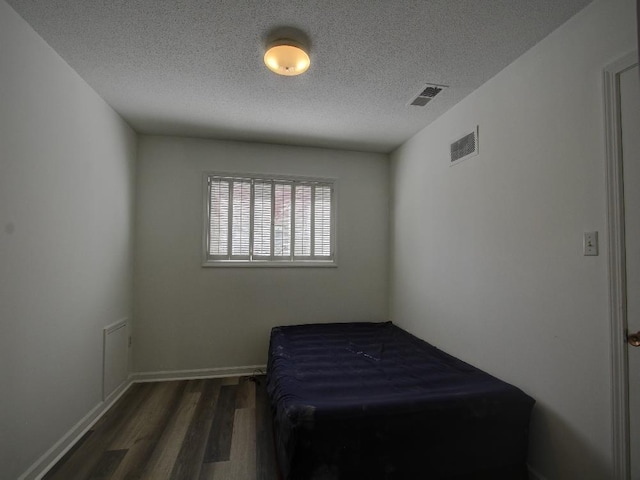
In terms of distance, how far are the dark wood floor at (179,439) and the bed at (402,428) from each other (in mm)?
476

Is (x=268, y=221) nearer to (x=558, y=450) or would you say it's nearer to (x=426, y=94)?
(x=426, y=94)

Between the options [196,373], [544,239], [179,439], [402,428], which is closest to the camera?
[402,428]

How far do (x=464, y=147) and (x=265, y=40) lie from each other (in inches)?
66.3

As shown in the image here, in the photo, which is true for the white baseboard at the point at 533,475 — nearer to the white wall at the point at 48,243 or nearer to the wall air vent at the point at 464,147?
the wall air vent at the point at 464,147

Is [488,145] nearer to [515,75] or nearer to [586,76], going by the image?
[515,75]

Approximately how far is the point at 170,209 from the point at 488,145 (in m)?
3.05

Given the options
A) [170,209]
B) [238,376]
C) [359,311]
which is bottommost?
[238,376]

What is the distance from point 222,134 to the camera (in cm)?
319

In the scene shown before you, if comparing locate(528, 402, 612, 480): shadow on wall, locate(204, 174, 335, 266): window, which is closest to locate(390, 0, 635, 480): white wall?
locate(528, 402, 612, 480): shadow on wall

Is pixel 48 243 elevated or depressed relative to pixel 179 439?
elevated

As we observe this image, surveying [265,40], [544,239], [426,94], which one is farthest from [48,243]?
[544,239]

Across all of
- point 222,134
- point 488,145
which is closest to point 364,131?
point 488,145

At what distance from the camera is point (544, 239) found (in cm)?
173

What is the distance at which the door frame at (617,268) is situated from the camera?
132 centimetres
